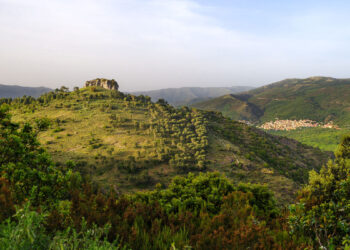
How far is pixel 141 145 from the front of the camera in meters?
35.6

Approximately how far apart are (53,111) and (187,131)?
3492 centimetres

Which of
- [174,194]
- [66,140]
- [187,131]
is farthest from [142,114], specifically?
[174,194]

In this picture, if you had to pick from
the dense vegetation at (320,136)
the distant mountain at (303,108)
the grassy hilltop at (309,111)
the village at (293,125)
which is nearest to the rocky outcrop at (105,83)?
the dense vegetation at (320,136)

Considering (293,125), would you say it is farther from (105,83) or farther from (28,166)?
(28,166)

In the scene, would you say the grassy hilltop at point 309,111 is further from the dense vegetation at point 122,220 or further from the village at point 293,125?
the dense vegetation at point 122,220

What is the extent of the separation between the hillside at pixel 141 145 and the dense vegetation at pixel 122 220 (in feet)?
51.8

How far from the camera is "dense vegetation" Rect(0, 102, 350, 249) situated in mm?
2992

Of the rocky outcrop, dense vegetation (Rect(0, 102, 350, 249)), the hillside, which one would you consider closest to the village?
the hillside

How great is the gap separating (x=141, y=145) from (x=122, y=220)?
3186cm

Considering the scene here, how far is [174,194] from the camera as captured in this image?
28.2 feet

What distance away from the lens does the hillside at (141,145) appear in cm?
2891

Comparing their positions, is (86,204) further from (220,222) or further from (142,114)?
(142,114)

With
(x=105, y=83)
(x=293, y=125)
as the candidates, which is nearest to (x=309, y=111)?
(x=293, y=125)

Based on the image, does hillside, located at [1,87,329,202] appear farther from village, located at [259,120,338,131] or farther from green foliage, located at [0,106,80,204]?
village, located at [259,120,338,131]
